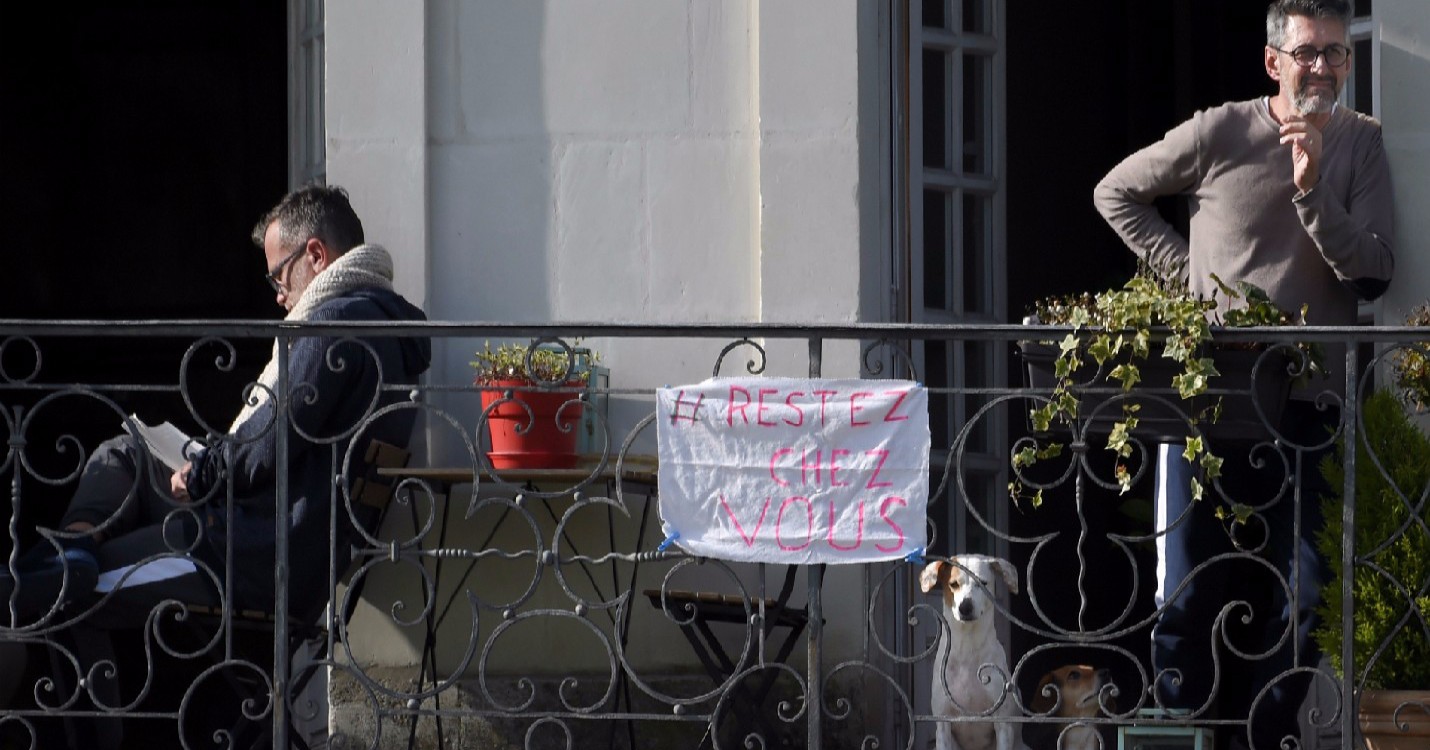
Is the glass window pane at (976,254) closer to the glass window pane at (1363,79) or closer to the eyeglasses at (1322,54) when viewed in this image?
the glass window pane at (1363,79)

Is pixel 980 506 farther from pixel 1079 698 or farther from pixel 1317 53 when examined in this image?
pixel 1317 53

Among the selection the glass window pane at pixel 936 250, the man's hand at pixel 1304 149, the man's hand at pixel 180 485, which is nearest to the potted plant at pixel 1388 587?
the man's hand at pixel 1304 149

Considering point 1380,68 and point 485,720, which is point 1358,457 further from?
point 485,720

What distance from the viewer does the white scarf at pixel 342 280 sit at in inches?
243

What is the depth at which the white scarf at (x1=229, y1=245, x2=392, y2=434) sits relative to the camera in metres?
6.17

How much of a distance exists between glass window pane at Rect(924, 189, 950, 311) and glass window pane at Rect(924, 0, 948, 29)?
55 centimetres

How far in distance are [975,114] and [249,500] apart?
2788mm

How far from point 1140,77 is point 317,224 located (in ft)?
13.9

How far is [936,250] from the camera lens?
6.99 metres

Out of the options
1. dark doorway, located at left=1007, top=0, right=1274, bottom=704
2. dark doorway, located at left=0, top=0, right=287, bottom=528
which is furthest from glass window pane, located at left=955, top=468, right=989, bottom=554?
dark doorway, located at left=0, top=0, right=287, bottom=528

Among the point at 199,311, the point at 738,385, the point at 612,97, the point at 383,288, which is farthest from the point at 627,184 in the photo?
the point at 199,311

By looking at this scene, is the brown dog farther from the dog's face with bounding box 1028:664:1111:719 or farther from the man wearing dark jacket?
the man wearing dark jacket

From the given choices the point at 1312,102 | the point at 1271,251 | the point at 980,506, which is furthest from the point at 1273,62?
the point at 980,506

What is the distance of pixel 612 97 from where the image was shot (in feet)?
21.8
